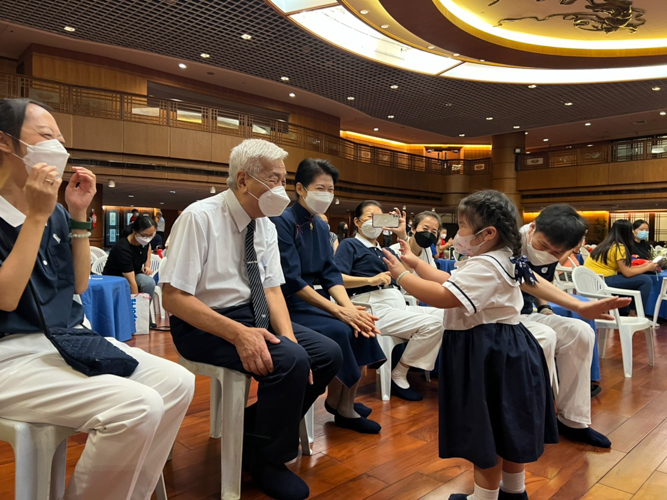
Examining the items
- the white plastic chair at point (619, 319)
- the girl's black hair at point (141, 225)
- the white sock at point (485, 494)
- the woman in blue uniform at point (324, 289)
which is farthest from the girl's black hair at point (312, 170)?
the girl's black hair at point (141, 225)

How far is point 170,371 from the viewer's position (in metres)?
1.56

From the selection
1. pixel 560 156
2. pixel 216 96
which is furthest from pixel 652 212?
pixel 216 96

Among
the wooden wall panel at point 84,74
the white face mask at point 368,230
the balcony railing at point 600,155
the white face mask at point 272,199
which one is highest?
the wooden wall panel at point 84,74

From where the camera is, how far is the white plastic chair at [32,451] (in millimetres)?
1319

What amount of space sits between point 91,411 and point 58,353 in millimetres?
255

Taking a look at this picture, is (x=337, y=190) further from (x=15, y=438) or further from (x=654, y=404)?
(x=15, y=438)

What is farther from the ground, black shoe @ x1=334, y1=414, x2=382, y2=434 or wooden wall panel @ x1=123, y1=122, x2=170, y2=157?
wooden wall panel @ x1=123, y1=122, x2=170, y2=157

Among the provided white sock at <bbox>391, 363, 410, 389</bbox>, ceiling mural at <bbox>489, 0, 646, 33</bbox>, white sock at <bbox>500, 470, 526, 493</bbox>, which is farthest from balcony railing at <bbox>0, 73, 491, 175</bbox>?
white sock at <bbox>500, 470, 526, 493</bbox>

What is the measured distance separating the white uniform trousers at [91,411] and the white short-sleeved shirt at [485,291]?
105 cm

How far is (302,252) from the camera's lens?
8.58ft

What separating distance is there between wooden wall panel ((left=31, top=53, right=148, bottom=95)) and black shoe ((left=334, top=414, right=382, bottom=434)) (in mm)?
10437

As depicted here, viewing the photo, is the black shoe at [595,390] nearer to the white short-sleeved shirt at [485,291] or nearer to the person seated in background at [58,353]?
the white short-sleeved shirt at [485,291]

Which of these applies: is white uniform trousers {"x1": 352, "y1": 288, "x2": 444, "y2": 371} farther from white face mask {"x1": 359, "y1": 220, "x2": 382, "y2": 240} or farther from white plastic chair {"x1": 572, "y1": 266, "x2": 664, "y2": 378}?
white plastic chair {"x1": 572, "y1": 266, "x2": 664, "y2": 378}

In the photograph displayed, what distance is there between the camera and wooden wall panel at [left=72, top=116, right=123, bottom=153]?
977cm
